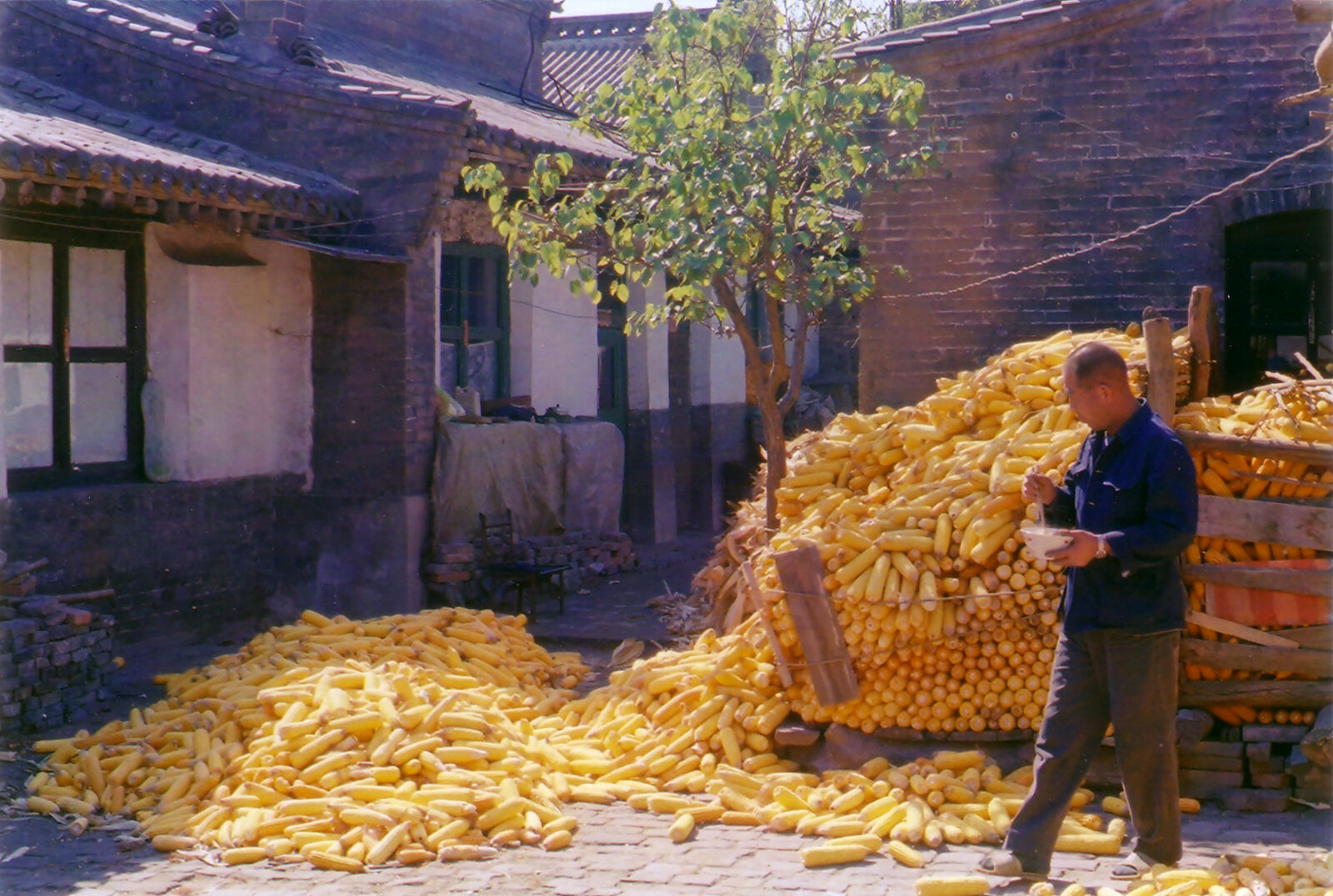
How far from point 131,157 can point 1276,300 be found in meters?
8.33

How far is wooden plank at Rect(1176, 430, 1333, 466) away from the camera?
6.07 meters

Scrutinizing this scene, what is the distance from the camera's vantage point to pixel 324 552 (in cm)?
1145

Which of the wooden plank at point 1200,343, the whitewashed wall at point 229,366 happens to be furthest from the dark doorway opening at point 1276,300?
the whitewashed wall at point 229,366

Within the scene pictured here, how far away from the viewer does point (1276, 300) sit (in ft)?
34.7

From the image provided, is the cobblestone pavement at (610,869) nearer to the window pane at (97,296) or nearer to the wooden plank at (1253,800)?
the wooden plank at (1253,800)

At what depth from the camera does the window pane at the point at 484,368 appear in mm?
13125

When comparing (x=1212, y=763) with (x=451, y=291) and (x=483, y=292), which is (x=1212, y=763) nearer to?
(x=451, y=291)

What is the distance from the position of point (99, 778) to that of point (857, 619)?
373cm

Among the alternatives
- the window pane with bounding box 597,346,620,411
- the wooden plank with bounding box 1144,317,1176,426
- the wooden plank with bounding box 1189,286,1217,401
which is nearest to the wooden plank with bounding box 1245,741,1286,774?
the wooden plank with bounding box 1144,317,1176,426

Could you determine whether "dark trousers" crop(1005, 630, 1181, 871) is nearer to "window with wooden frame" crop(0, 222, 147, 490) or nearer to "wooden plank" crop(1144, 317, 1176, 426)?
"wooden plank" crop(1144, 317, 1176, 426)

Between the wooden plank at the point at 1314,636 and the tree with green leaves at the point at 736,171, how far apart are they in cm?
343

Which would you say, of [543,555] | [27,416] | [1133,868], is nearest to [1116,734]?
[1133,868]

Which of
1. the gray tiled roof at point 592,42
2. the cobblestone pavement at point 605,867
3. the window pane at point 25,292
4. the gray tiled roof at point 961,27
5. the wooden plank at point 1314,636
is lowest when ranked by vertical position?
the cobblestone pavement at point 605,867

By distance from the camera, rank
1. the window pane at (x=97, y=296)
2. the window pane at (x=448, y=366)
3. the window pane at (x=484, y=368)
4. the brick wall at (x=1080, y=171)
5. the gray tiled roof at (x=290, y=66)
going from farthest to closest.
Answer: the window pane at (x=484, y=368)
the window pane at (x=448, y=366)
the gray tiled roof at (x=290, y=66)
the brick wall at (x=1080, y=171)
the window pane at (x=97, y=296)
